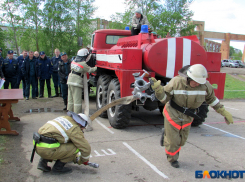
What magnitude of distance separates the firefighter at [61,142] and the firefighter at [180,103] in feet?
4.15

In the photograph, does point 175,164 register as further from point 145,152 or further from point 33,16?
point 33,16

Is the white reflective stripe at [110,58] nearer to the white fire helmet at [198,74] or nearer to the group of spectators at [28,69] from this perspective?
the white fire helmet at [198,74]

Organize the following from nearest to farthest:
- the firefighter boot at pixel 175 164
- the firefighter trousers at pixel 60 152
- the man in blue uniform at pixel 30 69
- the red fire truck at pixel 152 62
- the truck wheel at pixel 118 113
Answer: the firefighter trousers at pixel 60 152 < the firefighter boot at pixel 175 164 < the red fire truck at pixel 152 62 < the truck wheel at pixel 118 113 < the man in blue uniform at pixel 30 69

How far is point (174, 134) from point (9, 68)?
719cm

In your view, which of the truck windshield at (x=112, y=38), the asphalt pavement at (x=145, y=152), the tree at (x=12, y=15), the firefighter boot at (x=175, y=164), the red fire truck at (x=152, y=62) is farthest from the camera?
the tree at (x=12, y=15)

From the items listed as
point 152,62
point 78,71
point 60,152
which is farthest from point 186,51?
point 60,152

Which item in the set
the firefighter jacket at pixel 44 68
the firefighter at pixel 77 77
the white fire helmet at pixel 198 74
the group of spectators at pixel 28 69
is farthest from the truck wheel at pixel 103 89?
the firefighter jacket at pixel 44 68

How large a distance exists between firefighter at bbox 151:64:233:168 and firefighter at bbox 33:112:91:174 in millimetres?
1265

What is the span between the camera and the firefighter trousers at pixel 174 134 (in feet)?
11.7

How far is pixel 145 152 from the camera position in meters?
4.29

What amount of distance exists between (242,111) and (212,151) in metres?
4.93

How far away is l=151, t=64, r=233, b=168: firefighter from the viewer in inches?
137

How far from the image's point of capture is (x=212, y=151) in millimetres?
4434

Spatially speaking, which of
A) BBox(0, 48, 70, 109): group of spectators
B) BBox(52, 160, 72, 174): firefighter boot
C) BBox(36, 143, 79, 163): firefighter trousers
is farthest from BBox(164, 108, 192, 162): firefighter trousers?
BBox(0, 48, 70, 109): group of spectators
